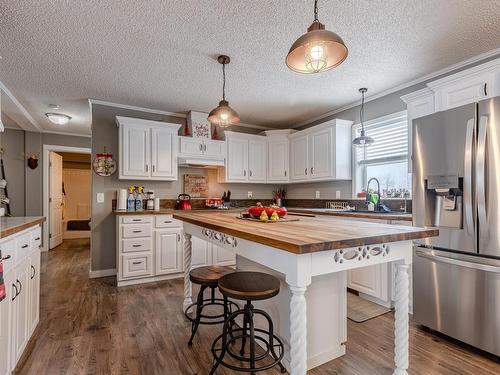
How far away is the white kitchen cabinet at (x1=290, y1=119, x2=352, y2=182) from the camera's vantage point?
13.0 feet

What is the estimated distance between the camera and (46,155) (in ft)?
18.5

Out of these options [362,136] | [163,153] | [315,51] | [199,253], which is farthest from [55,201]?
[315,51]

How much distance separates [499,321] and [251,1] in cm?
278

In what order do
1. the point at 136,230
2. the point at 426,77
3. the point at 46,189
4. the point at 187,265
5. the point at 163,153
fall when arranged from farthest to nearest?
1. the point at 46,189
2. the point at 163,153
3. the point at 136,230
4. the point at 426,77
5. the point at 187,265

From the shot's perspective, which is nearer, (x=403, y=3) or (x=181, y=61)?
(x=403, y=3)

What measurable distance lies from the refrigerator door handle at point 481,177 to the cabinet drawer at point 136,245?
3461 mm

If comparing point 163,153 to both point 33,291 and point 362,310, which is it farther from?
point 362,310

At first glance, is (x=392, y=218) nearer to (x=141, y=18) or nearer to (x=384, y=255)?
(x=384, y=255)

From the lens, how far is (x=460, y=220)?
211 centimetres

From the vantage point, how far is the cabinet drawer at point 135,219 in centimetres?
352

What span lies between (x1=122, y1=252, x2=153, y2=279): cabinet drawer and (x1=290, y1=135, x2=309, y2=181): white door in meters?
2.60

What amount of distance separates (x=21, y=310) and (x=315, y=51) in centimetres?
251

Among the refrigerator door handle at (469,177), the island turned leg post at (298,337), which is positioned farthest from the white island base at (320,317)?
the refrigerator door handle at (469,177)

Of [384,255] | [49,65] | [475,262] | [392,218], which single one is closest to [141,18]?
[49,65]
